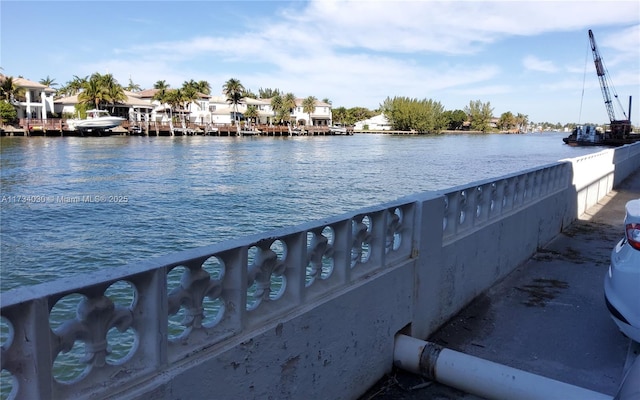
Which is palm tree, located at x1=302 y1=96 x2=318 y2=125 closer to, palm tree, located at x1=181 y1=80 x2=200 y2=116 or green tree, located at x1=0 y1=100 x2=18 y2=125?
palm tree, located at x1=181 y1=80 x2=200 y2=116

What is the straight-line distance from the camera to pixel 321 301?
3336 mm

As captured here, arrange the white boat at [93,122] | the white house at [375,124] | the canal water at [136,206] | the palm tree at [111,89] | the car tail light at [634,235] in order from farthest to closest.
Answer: the white house at [375,124] < the palm tree at [111,89] < the white boat at [93,122] < the canal water at [136,206] < the car tail light at [634,235]

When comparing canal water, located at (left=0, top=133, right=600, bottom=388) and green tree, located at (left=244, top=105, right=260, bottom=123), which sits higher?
green tree, located at (left=244, top=105, right=260, bottom=123)

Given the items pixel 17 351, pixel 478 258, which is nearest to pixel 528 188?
pixel 478 258

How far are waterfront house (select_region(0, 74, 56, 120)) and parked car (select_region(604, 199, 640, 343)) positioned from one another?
93540mm

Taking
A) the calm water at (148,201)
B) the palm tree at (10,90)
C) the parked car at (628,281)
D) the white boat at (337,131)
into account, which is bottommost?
the calm water at (148,201)

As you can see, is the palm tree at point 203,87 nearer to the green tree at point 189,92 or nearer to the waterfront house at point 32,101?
the green tree at point 189,92

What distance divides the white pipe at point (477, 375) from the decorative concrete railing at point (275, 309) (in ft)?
0.61

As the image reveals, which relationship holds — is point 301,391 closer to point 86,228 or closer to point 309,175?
Answer: point 86,228

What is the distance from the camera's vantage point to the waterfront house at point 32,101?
82.3 m

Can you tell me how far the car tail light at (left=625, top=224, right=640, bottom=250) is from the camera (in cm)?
388

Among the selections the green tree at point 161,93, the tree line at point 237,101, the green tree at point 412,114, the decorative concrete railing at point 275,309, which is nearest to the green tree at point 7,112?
the tree line at point 237,101

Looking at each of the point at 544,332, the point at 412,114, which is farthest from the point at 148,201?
the point at 412,114

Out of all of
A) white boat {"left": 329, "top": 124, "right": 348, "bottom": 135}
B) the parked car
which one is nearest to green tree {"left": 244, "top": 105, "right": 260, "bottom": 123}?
white boat {"left": 329, "top": 124, "right": 348, "bottom": 135}
